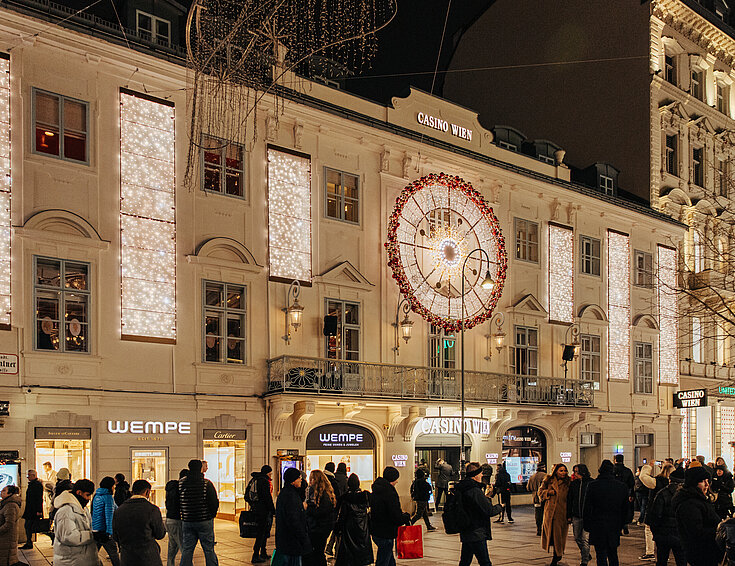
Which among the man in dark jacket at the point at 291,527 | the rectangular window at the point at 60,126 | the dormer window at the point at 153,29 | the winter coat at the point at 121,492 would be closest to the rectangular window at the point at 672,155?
the dormer window at the point at 153,29

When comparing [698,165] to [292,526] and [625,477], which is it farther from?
Answer: [292,526]

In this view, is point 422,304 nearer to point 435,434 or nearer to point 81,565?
point 435,434

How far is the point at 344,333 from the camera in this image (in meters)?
25.7

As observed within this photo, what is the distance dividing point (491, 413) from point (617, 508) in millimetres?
15424

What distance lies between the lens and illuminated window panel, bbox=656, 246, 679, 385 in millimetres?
36656

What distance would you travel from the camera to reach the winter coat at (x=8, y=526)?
12.5 meters

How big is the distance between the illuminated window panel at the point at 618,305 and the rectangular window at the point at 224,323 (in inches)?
660

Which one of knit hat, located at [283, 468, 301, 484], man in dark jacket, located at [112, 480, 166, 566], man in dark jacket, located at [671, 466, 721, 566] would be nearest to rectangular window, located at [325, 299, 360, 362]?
knit hat, located at [283, 468, 301, 484]

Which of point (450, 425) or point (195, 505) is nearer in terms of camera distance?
point (195, 505)

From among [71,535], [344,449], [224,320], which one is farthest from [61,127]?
[71,535]

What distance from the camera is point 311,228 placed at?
2492cm

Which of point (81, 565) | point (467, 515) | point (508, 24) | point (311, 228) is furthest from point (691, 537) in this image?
point (508, 24)

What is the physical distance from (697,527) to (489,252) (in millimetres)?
20165

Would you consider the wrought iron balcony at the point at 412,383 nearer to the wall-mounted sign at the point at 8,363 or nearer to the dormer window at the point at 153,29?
the wall-mounted sign at the point at 8,363
